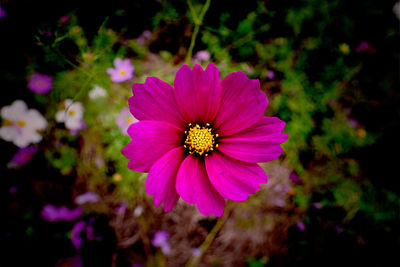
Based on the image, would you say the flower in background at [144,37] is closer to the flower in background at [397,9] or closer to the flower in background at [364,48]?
the flower in background at [364,48]

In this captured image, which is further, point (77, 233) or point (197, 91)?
point (77, 233)

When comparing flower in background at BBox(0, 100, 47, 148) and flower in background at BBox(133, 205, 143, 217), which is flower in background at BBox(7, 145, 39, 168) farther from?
flower in background at BBox(133, 205, 143, 217)

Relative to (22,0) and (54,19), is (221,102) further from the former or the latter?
(22,0)

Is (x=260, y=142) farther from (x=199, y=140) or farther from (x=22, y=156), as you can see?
(x=22, y=156)

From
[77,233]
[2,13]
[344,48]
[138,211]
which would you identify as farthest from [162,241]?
[344,48]

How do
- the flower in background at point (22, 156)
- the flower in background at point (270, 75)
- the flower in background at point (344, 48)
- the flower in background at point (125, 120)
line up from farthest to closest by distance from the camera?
the flower in background at point (344, 48) < the flower in background at point (270, 75) < the flower in background at point (22, 156) < the flower in background at point (125, 120)

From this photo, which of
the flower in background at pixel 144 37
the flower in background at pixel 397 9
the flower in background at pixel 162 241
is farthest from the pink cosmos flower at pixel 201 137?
the flower in background at pixel 397 9
